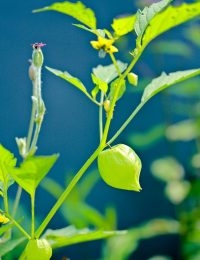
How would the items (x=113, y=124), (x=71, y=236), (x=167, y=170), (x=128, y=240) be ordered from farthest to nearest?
(x=113, y=124) < (x=167, y=170) < (x=128, y=240) < (x=71, y=236)

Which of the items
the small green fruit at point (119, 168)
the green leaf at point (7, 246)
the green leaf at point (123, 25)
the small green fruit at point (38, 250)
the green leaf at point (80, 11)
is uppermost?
the green leaf at point (80, 11)

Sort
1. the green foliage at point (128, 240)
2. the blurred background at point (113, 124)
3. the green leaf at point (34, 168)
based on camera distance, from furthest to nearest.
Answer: the blurred background at point (113, 124) → the green foliage at point (128, 240) → the green leaf at point (34, 168)

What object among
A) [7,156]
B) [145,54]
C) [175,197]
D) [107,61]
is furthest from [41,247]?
[145,54]

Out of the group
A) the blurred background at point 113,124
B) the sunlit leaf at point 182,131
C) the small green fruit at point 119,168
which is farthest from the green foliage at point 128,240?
the small green fruit at point 119,168

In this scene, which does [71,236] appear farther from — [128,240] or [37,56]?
[128,240]

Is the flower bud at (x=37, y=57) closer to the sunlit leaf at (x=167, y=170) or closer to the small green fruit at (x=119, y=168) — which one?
the small green fruit at (x=119, y=168)

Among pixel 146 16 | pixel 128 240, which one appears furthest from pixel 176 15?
pixel 128 240

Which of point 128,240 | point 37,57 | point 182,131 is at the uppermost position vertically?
point 37,57

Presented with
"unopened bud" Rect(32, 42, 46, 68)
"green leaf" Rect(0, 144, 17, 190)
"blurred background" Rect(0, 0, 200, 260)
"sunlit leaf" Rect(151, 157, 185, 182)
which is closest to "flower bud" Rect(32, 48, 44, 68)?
"unopened bud" Rect(32, 42, 46, 68)
